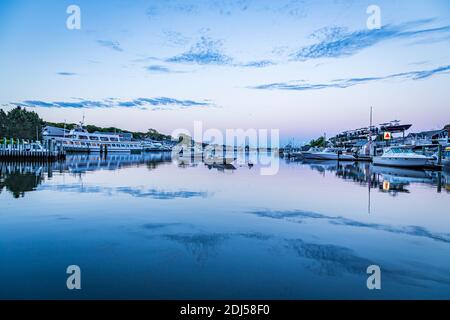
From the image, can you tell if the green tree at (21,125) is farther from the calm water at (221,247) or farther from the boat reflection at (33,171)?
the calm water at (221,247)

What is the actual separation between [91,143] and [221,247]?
397 ft

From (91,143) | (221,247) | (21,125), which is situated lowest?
(221,247)

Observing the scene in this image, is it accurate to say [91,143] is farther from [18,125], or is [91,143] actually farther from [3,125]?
[3,125]

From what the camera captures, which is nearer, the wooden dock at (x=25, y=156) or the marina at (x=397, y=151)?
the marina at (x=397, y=151)

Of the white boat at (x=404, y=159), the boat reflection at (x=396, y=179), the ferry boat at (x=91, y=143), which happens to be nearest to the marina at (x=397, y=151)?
the white boat at (x=404, y=159)

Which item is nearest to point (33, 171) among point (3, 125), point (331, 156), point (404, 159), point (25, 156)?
point (25, 156)

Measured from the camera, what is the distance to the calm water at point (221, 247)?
7.77 meters

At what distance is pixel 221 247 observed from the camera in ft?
36.0

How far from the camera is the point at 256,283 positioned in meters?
8.02

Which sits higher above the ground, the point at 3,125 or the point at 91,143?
the point at 3,125

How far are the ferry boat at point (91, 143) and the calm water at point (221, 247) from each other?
98.4m
